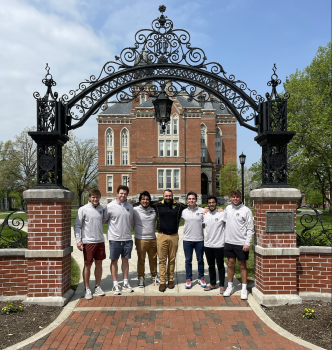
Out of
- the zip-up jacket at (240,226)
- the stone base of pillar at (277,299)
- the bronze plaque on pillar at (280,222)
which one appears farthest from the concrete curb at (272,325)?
the bronze plaque on pillar at (280,222)

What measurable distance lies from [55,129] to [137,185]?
111 feet

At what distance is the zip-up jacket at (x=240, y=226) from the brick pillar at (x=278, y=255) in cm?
24

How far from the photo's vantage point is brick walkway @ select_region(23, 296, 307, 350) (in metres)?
3.96

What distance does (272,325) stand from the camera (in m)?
4.50

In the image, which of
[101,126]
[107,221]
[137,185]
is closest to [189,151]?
[137,185]

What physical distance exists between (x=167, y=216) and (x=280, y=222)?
2.05 m

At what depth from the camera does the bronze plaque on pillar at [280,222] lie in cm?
534

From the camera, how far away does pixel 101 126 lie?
150ft

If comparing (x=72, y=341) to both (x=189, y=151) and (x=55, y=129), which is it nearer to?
(x=55, y=129)

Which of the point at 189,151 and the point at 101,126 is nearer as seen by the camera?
the point at 189,151

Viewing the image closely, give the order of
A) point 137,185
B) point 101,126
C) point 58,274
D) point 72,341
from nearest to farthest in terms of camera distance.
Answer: point 72,341 < point 58,274 < point 137,185 < point 101,126

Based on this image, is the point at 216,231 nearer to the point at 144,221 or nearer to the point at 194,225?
the point at 194,225

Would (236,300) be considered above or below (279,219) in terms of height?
below

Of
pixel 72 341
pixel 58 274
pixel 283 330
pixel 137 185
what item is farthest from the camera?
pixel 137 185
